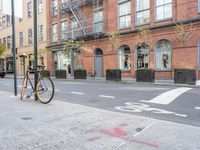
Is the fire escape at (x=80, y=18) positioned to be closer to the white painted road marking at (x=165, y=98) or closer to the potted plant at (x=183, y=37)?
the potted plant at (x=183, y=37)

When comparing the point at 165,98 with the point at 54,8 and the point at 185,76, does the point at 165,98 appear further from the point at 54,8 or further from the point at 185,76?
the point at 54,8

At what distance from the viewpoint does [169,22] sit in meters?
21.3

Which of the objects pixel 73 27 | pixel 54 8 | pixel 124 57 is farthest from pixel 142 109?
pixel 54 8

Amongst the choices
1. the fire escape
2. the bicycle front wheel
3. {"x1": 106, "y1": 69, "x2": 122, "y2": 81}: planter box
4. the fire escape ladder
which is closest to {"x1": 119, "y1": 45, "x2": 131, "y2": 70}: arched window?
the fire escape

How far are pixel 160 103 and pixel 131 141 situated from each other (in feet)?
15.2

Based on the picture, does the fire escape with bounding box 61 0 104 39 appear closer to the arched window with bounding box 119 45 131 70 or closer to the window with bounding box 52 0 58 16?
the window with bounding box 52 0 58 16

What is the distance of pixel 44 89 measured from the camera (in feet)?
25.5

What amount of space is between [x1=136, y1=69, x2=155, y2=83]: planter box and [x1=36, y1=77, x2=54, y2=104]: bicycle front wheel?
1157cm

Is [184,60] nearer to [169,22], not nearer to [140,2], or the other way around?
[169,22]

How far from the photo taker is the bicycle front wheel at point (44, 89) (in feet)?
25.2

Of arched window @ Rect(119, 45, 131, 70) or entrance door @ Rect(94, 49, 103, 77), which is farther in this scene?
entrance door @ Rect(94, 49, 103, 77)

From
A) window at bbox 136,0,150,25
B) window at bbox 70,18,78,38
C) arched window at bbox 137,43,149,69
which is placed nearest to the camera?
arched window at bbox 137,43,149,69

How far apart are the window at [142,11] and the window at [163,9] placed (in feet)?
3.27

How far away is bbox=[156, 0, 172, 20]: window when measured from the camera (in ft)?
70.6
